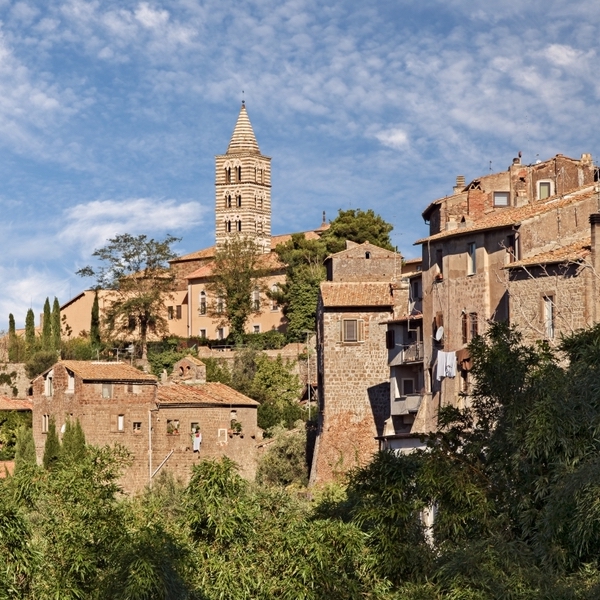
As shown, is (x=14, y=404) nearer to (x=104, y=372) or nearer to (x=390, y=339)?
(x=104, y=372)

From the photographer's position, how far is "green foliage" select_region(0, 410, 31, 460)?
70375 mm

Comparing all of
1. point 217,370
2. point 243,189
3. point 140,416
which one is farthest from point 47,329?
point 243,189

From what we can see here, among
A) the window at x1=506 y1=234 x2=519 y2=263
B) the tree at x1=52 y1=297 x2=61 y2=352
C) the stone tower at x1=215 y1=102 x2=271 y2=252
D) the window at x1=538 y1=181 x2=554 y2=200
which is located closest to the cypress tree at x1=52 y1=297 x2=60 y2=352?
the tree at x1=52 y1=297 x2=61 y2=352

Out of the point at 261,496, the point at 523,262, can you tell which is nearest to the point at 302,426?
the point at 523,262

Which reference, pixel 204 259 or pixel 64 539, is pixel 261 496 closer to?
pixel 64 539

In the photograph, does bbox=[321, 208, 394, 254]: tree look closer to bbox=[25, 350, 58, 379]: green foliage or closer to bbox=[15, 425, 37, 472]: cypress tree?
bbox=[25, 350, 58, 379]: green foliage

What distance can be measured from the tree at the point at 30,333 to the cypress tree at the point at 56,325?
4.45ft

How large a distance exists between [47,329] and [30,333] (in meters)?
1.15

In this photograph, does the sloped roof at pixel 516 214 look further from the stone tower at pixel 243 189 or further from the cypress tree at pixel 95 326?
the stone tower at pixel 243 189

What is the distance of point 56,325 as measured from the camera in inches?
3792

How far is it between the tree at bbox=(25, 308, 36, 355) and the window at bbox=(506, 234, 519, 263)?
52132 millimetres

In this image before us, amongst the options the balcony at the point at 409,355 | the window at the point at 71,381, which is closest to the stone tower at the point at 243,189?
the window at the point at 71,381

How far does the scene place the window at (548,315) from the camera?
40.5 metres

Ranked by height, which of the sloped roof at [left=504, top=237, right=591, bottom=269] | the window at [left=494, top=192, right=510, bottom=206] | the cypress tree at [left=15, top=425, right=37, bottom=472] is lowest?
the cypress tree at [left=15, top=425, right=37, bottom=472]
